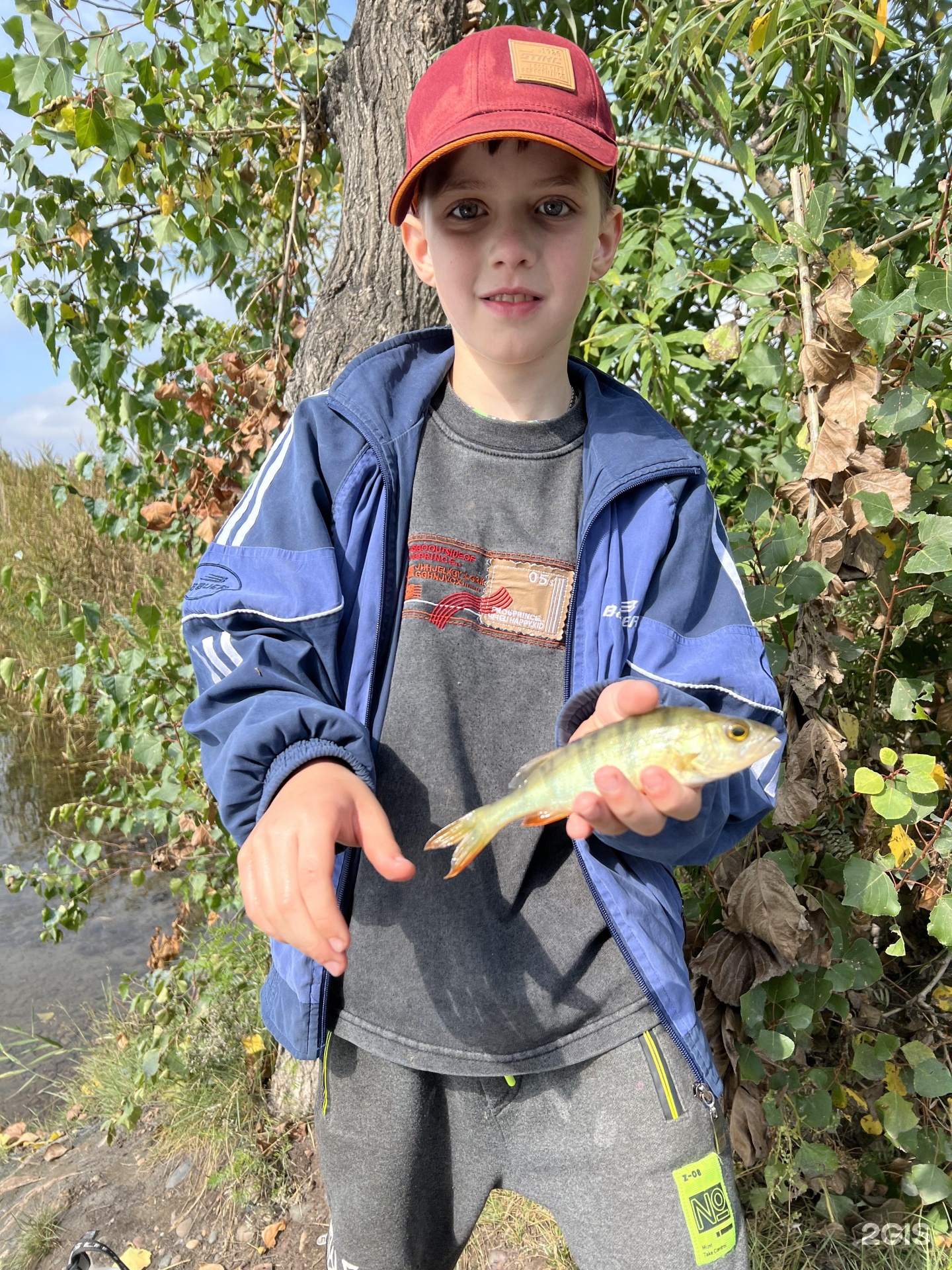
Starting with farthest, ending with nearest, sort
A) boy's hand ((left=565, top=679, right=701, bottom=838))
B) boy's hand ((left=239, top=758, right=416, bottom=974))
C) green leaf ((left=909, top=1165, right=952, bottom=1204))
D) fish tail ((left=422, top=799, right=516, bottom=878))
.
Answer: green leaf ((left=909, top=1165, right=952, bottom=1204)) → fish tail ((left=422, top=799, right=516, bottom=878)) → boy's hand ((left=565, top=679, right=701, bottom=838)) → boy's hand ((left=239, top=758, right=416, bottom=974))

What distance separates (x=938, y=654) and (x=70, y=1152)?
340 centimetres

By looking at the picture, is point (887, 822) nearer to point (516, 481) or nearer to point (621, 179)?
point (516, 481)

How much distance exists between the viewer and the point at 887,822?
7.06ft

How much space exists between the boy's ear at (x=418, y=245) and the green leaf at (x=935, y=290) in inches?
24.8

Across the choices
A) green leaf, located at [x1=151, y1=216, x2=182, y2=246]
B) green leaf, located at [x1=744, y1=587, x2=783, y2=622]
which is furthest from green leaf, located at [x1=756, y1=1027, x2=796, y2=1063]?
green leaf, located at [x1=151, y1=216, x2=182, y2=246]

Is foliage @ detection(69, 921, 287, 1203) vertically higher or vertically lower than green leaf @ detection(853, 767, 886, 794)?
lower

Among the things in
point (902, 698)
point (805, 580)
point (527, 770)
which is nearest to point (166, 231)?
point (805, 580)

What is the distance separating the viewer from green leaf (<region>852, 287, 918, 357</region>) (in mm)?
1836

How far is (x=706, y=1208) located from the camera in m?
1.52

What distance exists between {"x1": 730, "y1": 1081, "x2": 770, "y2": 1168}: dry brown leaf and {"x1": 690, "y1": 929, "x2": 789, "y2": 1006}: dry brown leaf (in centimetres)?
28

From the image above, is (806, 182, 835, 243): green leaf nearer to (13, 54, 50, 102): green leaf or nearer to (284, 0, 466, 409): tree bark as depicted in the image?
(284, 0, 466, 409): tree bark

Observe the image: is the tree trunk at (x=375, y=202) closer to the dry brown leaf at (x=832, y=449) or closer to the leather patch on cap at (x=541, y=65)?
the leather patch on cap at (x=541, y=65)

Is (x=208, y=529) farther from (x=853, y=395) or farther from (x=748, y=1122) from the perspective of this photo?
(x=748, y=1122)

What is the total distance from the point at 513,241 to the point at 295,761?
1000 millimetres
